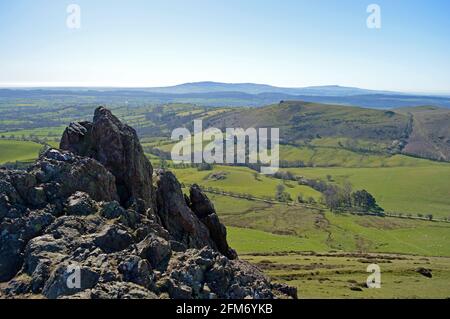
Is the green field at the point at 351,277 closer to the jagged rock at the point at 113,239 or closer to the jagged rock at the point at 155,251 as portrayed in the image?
the jagged rock at the point at 155,251

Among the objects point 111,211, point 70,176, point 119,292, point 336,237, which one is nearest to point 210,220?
point 111,211

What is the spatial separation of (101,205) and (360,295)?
175ft

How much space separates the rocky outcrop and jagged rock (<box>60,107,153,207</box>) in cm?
13

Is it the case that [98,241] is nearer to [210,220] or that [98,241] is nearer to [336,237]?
[210,220]

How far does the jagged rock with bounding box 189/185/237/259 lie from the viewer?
194 ft

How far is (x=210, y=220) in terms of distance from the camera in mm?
59719

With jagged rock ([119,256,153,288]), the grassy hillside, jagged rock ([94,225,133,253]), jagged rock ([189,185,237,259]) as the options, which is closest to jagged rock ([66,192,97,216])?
jagged rock ([94,225,133,253])

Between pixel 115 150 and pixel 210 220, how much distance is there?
1659cm

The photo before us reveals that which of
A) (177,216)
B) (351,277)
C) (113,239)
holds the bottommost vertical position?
(351,277)

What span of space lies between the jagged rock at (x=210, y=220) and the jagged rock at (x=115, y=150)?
9.56 meters

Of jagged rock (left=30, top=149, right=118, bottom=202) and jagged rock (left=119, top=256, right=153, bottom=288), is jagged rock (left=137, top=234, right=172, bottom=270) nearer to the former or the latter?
jagged rock (left=119, top=256, right=153, bottom=288)

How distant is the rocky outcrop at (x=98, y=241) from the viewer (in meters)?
31.3

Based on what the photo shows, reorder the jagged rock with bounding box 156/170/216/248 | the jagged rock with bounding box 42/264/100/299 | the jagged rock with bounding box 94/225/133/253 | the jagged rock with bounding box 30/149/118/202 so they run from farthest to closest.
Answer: the jagged rock with bounding box 156/170/216/248
the jagged rock with bounding box 30/149/118/202
the jagged rock with bounding box 94/225/133/253
the jagged rock with bounding box 42/264/100/299
